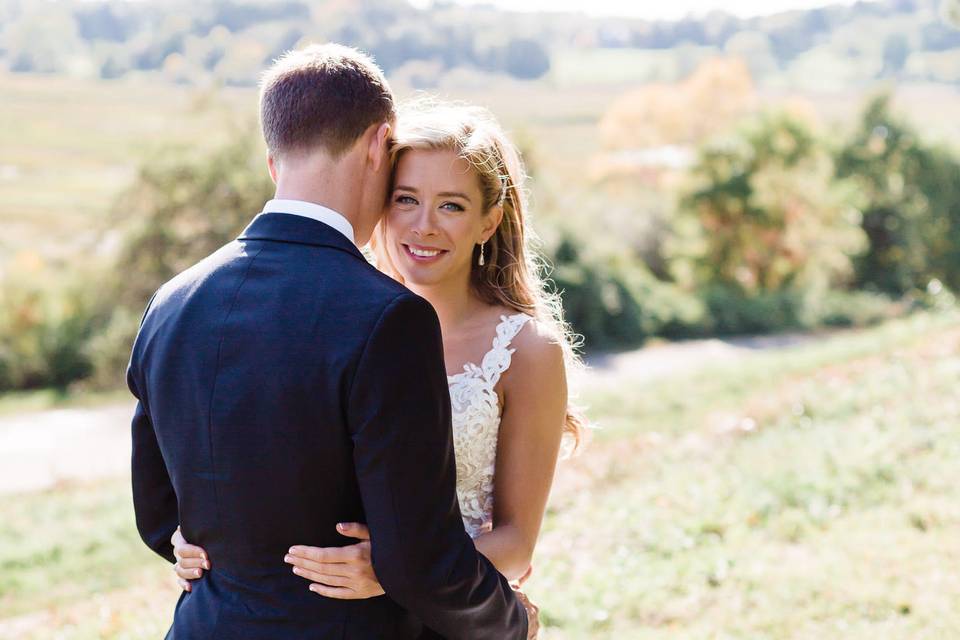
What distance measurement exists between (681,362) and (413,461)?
21018 millimetres

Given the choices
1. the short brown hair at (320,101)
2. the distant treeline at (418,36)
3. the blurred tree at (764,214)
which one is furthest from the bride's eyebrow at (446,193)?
the blurred tree at (764,214)

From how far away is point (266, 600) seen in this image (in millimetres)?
2047

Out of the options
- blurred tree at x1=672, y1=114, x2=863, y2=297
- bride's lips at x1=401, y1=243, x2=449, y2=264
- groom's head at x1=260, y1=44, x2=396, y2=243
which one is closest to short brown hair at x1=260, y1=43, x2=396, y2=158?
groom's head at x1=260, y1=44, x2=396, y2=243

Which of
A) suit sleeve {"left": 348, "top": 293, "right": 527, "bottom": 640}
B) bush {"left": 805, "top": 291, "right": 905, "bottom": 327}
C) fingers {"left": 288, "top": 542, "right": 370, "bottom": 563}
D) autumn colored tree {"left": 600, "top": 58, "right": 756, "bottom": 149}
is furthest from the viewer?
autumn colored tree {"left": 600, "top": 58, "right": 756, "bottom": 149}

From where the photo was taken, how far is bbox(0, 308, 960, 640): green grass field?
5180mm

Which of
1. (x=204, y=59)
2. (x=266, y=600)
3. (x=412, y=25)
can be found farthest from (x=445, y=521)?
(x=412, y=25)

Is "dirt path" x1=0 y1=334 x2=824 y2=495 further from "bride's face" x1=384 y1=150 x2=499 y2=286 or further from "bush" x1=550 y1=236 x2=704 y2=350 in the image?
"bride's face" x1=384 y1=150 x2=499 y2=286

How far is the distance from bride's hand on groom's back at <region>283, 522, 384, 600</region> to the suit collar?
62 cm

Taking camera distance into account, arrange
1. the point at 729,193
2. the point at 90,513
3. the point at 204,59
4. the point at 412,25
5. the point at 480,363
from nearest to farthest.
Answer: the point at 480,363 < the point at 90,513 < the point at 729,193 < the point at 204,59 < the point at 412,25

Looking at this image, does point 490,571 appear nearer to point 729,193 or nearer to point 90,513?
point 90,513

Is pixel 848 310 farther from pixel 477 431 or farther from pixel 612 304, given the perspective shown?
pixel 477 431

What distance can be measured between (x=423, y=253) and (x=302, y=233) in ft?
2.64

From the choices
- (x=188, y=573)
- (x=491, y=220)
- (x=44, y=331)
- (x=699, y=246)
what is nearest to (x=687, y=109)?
(x=699, y=246)

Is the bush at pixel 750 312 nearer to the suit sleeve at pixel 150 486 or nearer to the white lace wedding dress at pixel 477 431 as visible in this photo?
the white lace wedding dress at pixel 477 431
